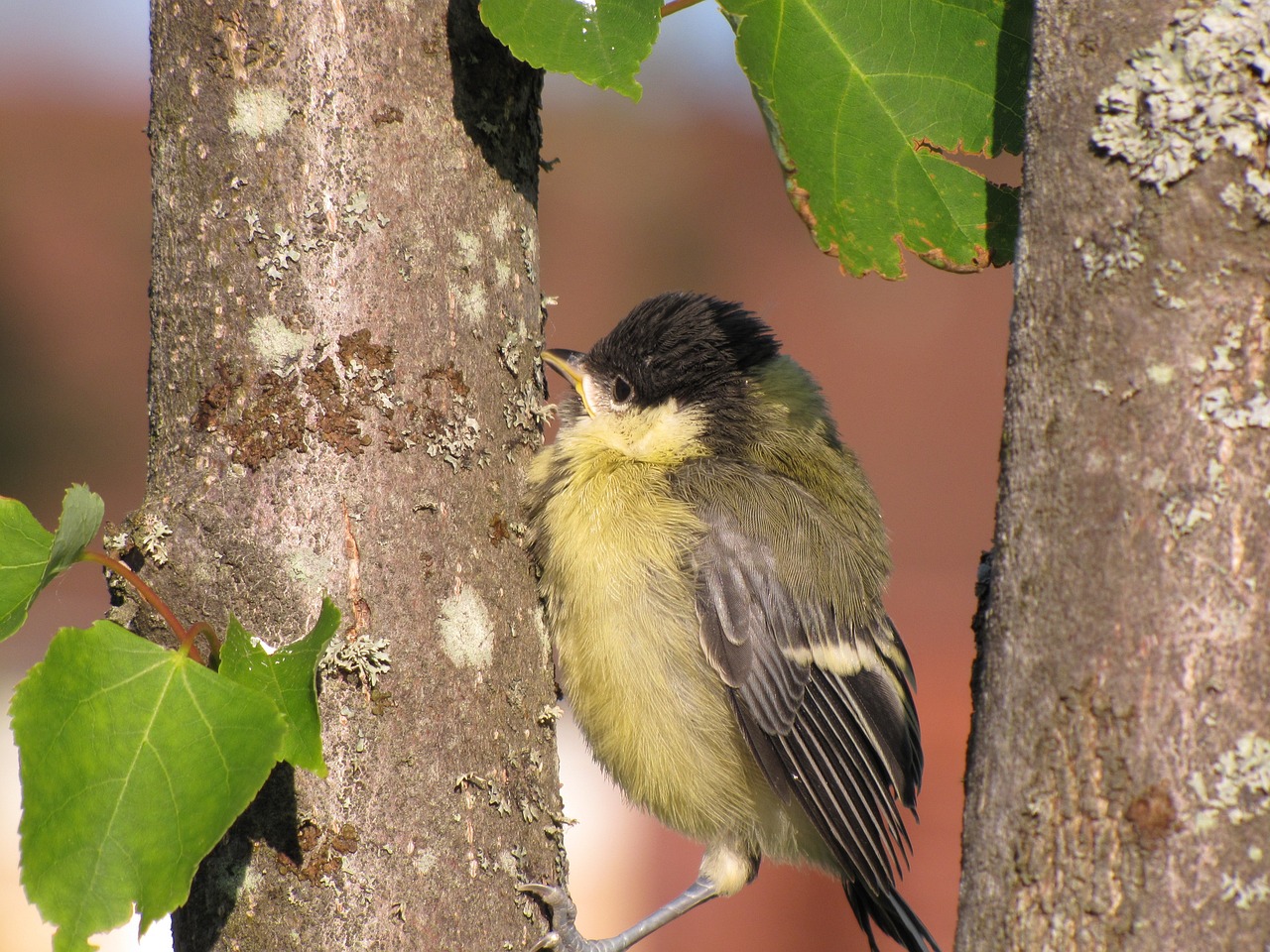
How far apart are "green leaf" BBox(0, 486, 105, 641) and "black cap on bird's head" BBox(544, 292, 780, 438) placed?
68.0 inches

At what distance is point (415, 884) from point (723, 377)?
180 centimetres

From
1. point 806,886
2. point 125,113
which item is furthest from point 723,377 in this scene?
point 125,113

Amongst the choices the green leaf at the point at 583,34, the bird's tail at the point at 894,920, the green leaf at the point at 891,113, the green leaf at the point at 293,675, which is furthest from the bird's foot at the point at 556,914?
the green leaf at the point at 583,34

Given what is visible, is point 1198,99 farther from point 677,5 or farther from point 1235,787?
point 677,5

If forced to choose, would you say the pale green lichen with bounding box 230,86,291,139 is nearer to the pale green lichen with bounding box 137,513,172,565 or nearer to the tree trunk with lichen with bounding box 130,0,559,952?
the tree trunk with lichen with bounding box 130,0,559,952

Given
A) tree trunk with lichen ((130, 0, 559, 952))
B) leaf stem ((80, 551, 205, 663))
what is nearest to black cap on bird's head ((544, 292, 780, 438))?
tree trunk with lichen ((130, 0, 559, 952))

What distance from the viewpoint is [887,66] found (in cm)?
224

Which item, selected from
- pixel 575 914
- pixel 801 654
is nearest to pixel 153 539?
pixel 575 914

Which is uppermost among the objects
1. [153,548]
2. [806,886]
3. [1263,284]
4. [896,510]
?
[1263,284]

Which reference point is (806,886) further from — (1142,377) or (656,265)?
(1142,377)

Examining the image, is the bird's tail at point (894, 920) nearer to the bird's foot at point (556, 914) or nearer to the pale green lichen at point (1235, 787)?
the bird's foot at point (556, 914)

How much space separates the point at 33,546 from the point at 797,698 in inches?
76.0

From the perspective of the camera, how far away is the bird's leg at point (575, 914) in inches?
87.0

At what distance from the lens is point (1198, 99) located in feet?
4.58
